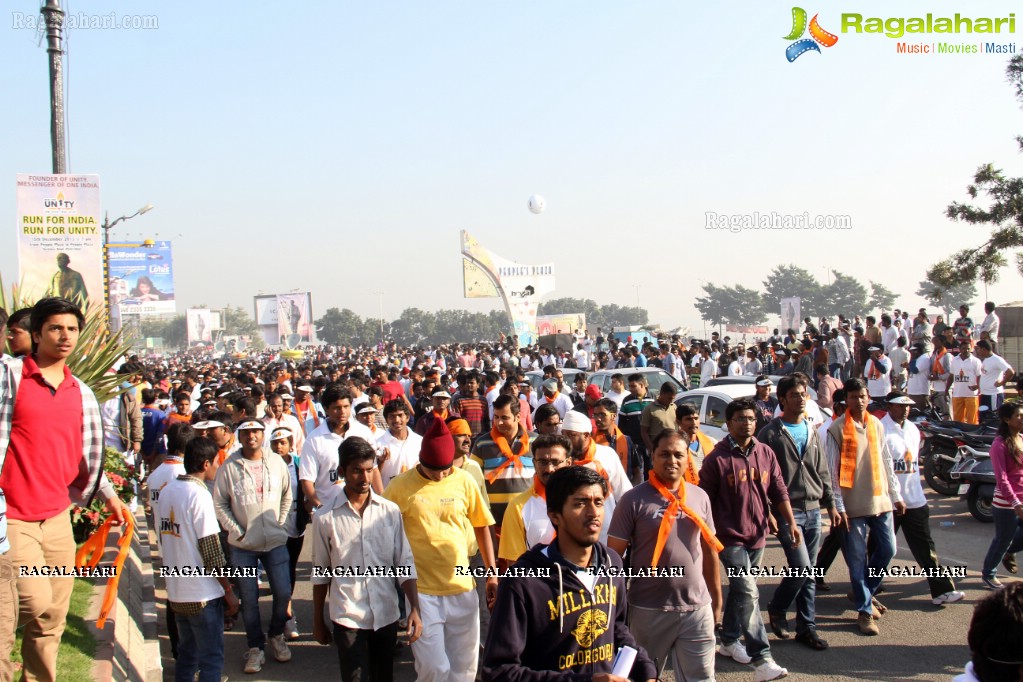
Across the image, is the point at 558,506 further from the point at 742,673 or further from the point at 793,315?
the point at 793,315

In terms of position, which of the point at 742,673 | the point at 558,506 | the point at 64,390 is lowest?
the point at 742,673

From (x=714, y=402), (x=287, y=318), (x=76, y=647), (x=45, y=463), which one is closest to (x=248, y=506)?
(x=76, y=647)

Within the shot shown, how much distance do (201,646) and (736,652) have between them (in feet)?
11.3

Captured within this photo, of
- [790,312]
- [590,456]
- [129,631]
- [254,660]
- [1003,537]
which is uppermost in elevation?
[790,312]

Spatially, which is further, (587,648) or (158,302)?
(158,302)

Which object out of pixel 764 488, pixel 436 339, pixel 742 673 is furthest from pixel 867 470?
pixel 436 339

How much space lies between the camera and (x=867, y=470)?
6332 mm

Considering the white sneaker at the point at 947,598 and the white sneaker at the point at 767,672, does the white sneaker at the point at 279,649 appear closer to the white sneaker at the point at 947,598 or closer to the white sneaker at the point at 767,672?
the white sneaker at the point at 767,672

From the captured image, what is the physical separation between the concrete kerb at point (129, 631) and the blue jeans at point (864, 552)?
5.00 metres

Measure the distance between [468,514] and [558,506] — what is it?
6.67 ft

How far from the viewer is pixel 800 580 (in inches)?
231

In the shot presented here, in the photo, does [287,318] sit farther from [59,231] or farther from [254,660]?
[254,660]

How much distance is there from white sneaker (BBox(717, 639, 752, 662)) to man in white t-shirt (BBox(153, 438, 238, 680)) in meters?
3.24

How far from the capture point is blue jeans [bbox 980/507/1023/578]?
6566mm
